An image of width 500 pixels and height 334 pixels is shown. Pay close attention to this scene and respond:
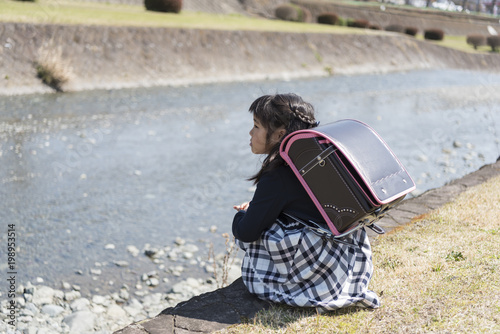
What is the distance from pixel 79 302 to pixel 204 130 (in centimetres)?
857

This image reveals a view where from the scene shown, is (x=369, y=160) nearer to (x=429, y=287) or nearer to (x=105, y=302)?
(x=429, y=287)

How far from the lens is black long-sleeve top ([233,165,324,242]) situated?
3.72 meters

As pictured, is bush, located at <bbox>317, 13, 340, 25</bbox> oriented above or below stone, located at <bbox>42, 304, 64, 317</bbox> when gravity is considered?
below

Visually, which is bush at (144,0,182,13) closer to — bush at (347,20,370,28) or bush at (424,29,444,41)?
bush at (347,20,370,28)

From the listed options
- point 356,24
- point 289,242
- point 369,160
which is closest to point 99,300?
point 289,242

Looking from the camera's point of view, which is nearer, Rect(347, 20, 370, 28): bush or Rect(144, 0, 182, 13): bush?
Rect(144, 0, 182, 13): bush

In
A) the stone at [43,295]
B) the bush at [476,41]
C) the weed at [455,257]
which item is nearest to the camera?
the weed at [455,257]

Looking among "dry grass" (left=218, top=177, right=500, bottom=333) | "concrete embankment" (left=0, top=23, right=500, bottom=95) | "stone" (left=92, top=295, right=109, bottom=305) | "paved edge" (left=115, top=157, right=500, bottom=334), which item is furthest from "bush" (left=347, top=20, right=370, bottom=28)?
"paved edge" (left=115, top=157, right=500, bottom=334)

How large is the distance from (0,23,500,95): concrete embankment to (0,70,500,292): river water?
839 millimetres

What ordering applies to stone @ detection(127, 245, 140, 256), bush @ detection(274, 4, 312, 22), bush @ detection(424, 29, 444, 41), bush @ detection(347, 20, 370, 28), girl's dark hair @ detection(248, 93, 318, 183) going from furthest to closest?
1. bush @ detection(347, 20, 370, 28)
2. bush @ detection(424, 29, 444, 41)
3. bush @ detection(274, 4, 312, 22)
4. stone @ detection(127, 245, 140, 256)
5. girl's dark hair @ detection(248, 93, 318, 183)

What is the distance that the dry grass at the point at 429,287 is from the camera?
3629mm

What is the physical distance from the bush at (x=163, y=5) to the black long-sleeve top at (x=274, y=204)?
88.3 feet

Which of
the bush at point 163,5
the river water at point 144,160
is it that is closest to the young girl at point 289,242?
the river water at point 144,160

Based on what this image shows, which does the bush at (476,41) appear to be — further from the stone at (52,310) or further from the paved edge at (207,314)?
the paved edge at (207,314)
